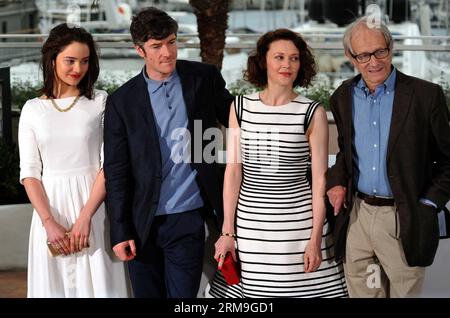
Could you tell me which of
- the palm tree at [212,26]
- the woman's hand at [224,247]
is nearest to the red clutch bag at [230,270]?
the woman's hand at [224,247]

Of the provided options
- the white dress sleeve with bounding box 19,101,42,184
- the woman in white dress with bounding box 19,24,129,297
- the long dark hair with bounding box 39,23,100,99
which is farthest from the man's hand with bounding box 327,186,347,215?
the white dress sleeve with bounding box 19,101,42,184

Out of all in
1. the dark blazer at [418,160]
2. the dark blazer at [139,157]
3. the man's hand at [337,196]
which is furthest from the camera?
the dark blazer at [139,157]

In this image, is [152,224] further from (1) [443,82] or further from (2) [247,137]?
(1) [443,82]

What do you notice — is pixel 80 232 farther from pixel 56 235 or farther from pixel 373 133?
pixel 373 133

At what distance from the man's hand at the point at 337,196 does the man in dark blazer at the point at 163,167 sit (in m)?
0.40

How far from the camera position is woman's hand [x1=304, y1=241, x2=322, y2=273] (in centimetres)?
286

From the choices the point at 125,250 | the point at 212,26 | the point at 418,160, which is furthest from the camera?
the point at 212,26

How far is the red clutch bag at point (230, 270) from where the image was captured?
2.90 meters

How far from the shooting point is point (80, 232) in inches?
117

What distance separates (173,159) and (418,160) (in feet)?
2.71

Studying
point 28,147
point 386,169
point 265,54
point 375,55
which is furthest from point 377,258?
point 28,147

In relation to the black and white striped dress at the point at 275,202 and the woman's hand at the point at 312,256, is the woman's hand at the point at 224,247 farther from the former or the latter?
the woman's hand at the point at 312,256

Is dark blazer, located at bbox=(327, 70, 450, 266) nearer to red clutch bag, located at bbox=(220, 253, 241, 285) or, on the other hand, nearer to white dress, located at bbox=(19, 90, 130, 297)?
red clutch bag, located at bbox=(220, 253, 241, 285)

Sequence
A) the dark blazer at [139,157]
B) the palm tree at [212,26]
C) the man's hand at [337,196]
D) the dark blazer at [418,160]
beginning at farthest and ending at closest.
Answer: the palm tree at [212,26] → the dark blazer at [139,157] → the man's hand at [337,196] → the dark blazer at [418,160]
